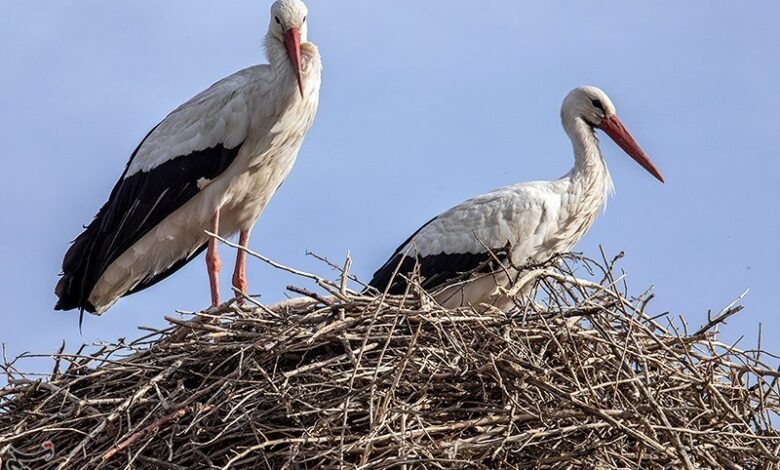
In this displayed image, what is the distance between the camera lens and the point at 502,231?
7926 millimetres

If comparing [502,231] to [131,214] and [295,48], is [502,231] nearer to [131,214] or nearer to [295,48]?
[295,48]

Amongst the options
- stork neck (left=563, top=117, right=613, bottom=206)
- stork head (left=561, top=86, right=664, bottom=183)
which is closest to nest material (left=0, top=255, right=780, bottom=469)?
stork neck (left=563, top=117, right=613, bottom=206)

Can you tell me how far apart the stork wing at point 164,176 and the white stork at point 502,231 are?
1038 mm

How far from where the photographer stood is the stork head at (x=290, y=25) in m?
7.66

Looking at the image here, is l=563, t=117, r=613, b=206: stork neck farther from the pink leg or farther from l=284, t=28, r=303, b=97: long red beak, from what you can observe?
the pink leg

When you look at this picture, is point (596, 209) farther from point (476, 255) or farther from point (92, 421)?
point (92, 421)

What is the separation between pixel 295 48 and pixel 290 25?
153 millimetres

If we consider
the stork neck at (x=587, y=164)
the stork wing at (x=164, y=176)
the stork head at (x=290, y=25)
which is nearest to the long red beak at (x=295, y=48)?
the stork head at (x=290, y=25)

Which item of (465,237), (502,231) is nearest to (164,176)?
(465,237)

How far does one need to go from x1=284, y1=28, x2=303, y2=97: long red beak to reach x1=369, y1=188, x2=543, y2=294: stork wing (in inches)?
38.9

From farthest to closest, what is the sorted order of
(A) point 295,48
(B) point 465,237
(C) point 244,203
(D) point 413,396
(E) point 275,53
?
(B) point 465,237 → (C) point 244,203 → (E) point 275,53 → (A) point 295,48 → (D) point 413,396

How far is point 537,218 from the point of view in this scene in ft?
26.0

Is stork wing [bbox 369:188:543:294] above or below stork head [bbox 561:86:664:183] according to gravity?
below

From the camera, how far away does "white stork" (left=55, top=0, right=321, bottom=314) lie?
765cm
